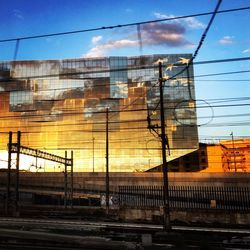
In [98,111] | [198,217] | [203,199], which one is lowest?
[198,217]

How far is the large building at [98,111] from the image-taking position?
89125 mm

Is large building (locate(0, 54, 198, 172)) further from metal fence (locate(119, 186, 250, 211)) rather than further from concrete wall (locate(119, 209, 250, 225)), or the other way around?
concrete wall (locate(119, 209, 250, 225))

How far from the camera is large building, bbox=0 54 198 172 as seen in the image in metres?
89.1

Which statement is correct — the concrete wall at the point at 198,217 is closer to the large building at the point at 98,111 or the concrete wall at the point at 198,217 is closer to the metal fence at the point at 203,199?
the metal fence at the point at 203,199

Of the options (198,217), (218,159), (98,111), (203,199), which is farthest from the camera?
(218,159)

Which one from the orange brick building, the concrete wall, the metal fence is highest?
the orange brick building

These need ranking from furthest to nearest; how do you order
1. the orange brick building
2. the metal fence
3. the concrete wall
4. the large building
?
the orange brick building < the large building < the metal fence < the concrete wall

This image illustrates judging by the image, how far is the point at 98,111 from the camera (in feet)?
301

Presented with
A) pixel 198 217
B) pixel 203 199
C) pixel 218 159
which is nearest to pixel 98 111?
pixel 218 159

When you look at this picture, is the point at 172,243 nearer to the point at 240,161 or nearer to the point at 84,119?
the point at 84,119

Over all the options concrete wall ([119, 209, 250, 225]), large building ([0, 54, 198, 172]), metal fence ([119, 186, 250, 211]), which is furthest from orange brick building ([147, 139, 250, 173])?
concrete wall ([119, 209, 250, 225])

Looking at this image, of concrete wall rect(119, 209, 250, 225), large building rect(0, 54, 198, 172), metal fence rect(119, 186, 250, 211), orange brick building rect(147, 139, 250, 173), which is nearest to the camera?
concrete wall rect(119, 209, 250, 225)

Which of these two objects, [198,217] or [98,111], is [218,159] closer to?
[98,111]

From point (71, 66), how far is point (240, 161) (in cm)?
5437
